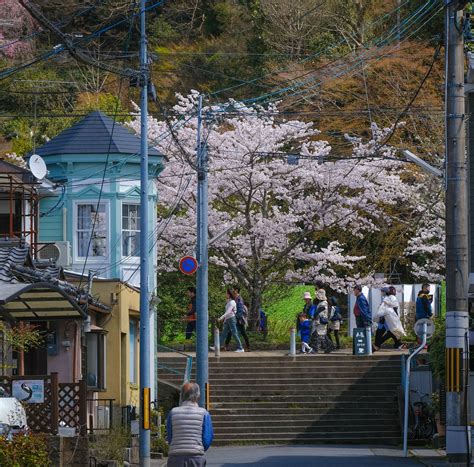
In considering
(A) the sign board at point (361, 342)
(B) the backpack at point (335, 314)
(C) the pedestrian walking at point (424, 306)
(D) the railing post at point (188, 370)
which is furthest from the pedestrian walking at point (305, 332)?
(C) the pedestrian walking at point (424, 306)

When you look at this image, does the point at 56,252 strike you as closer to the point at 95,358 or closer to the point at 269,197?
the point at 95,358

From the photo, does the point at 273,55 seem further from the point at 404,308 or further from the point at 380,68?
the point at 404,308

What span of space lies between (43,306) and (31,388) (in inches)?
172

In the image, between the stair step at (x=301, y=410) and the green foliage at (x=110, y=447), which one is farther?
the stair step at (x=301, y=410)

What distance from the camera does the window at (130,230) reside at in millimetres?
34688

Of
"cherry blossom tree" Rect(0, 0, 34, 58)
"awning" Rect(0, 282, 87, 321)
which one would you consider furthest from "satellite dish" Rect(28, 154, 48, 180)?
"cherry blossom tree" Rect(0, 0, 34, 58)

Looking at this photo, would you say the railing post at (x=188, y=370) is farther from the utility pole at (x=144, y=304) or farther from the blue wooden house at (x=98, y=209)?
the utility pole at (x=144, y=304)

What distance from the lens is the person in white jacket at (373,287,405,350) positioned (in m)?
35.5

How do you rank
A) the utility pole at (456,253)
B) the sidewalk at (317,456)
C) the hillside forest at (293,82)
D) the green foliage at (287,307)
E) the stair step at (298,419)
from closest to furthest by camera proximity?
1. the utility pole at (456,253)
2. the sidewalk at (317,456)
3. the stair step at (298,419)
4. the hillside forest at (293,82)
5. the green foliage at (287,307)

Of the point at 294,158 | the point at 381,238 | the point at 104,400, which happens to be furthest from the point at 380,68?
the point at 104,400

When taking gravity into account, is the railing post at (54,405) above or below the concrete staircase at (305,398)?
above

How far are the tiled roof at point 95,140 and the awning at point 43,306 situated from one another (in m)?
8.54

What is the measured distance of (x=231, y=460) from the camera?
2538 cm

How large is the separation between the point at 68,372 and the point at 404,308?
1581 cm
